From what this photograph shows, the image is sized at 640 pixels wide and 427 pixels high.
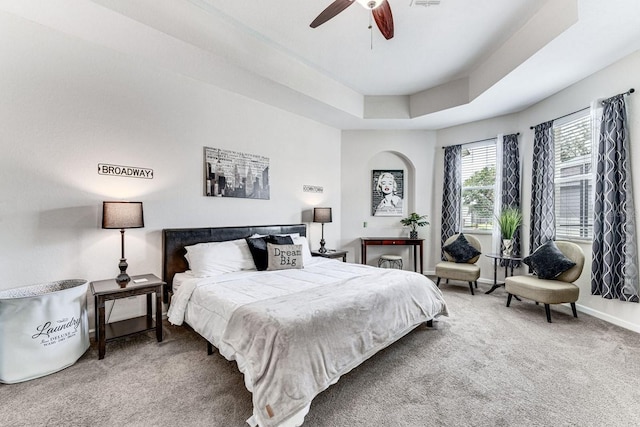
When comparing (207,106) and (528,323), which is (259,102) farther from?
(528,323)

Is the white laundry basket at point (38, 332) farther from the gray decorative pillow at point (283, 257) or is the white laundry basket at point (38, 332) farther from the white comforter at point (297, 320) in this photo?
the gray decorative pillow at point (283, 257)

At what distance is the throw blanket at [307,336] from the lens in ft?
5.29

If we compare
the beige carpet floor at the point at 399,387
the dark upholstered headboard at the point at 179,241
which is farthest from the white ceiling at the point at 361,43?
the beige carpet floor at the point at 399,387

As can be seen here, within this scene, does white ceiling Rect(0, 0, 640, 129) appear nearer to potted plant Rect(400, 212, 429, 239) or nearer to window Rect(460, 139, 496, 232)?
window Rect(460, 139, 496, 232)

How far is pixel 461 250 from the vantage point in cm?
484

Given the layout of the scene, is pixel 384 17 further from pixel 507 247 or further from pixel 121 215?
pixel 507 247

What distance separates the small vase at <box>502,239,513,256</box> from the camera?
453 cm

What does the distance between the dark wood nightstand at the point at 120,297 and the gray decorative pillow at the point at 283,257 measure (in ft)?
3.86

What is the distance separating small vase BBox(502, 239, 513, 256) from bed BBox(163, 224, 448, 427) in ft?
7.24

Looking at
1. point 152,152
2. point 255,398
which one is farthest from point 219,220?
point 255,398

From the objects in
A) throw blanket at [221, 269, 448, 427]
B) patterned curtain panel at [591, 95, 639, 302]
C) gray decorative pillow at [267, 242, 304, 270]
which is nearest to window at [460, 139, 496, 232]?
patterned curtain panel at [591, 95, 639, 302]

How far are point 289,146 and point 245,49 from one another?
1694mm

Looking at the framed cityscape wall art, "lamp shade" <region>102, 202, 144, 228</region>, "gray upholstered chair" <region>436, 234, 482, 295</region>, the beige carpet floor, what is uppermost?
the framed cityscape wall art

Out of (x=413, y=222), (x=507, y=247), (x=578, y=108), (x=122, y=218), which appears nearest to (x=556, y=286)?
(x=507, y=247)
